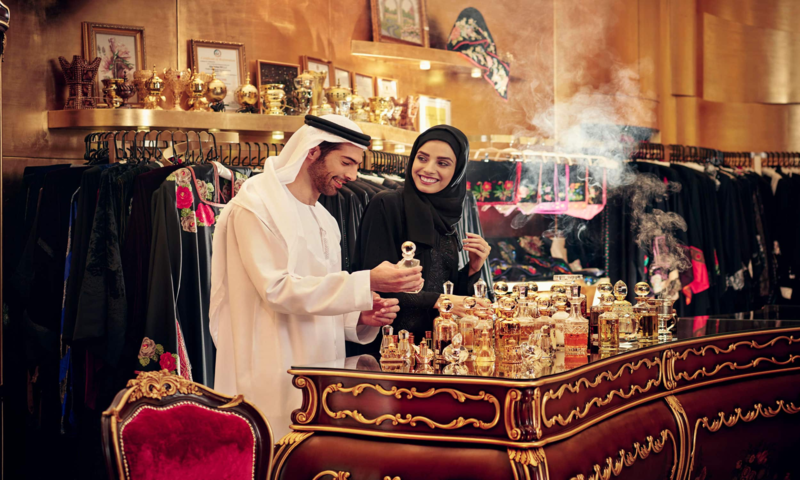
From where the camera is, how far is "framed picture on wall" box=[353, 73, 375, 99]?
553 centimetres

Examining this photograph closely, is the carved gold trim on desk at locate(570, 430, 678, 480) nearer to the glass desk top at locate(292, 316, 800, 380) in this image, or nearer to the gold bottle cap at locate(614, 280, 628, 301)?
the glass desk top at locate(292, 316, 800, 380)

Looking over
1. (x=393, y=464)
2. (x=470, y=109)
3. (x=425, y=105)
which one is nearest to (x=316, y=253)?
(x=393, y=464)

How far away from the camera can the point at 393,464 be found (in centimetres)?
198

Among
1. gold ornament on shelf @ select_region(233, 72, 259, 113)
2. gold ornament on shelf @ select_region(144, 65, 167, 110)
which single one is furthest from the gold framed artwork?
gold ornament on shelf @ select_region(144, 65, 167, 110)

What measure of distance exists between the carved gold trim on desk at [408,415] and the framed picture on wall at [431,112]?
375cm

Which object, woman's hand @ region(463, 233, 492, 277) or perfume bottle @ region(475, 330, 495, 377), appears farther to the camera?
woman's hand @ region(463, 233, 492, 277)

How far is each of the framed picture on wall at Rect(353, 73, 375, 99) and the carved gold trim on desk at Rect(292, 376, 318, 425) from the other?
3603 millimetres

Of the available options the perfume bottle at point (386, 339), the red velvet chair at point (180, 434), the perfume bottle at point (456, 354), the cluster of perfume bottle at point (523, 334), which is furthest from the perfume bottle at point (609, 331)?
the red velvet chair at point (180, 434)

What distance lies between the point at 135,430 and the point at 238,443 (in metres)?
0.26

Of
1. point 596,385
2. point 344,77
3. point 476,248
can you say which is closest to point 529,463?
point 596,385

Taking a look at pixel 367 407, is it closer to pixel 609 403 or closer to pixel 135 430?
pixel 135 430

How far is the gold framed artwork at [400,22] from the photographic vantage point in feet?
18.3

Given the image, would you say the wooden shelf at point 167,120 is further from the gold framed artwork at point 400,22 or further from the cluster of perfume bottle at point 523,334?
the cluster of perfume bottle at point 523,334

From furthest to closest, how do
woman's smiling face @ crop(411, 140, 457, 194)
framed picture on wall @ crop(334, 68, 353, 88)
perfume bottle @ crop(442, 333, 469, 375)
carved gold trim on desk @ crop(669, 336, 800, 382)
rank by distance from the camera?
1. framed picture on wall @ crop(334, 68, 353, 88)
2. woman's smiling face @ crop(411, 140, 457, 194)
3. carved gold trim on desk @ crop(669, 336, 800, 382)
4. perfume bottle @ crop(442, 333, 469, 375)
